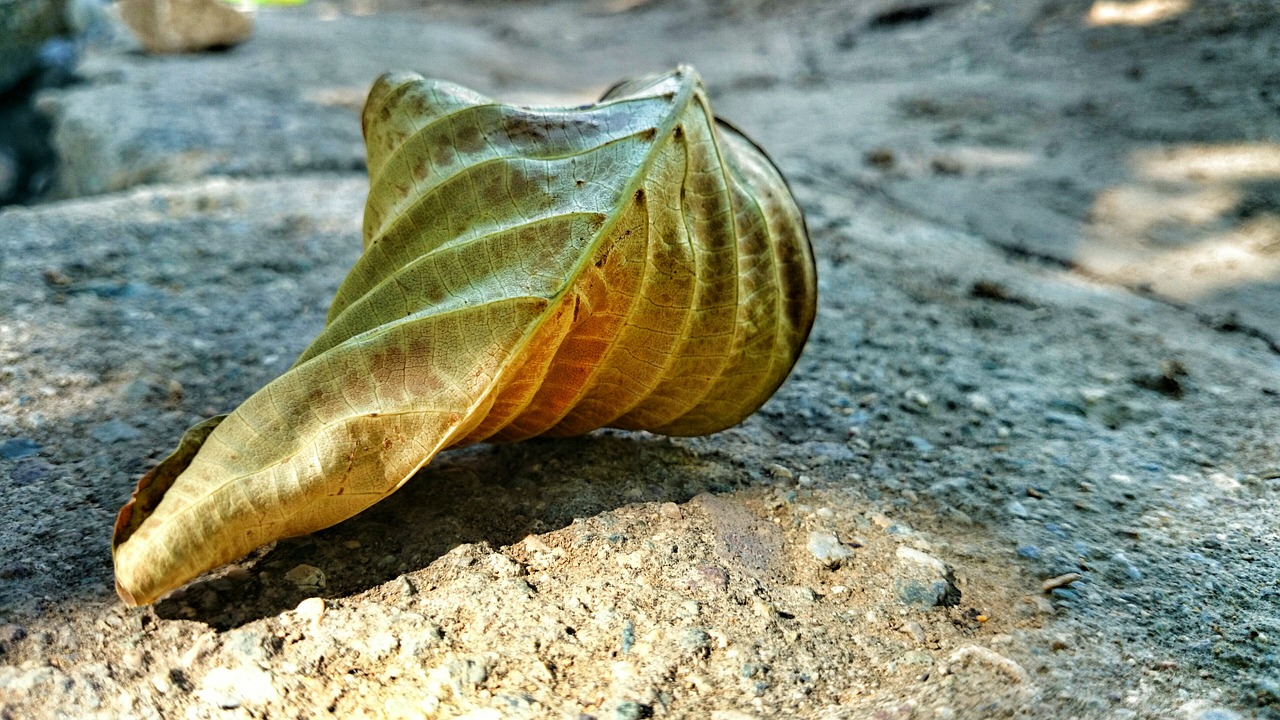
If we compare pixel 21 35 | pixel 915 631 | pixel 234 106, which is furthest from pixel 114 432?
pixel 21 35

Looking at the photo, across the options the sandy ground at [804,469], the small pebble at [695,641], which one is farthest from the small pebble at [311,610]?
the small pebble at [695,641]

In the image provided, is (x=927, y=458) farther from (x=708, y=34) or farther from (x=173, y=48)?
(x=708, y=34)

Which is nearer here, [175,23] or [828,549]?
[828,549]

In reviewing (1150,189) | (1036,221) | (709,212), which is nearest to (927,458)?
(709,212)

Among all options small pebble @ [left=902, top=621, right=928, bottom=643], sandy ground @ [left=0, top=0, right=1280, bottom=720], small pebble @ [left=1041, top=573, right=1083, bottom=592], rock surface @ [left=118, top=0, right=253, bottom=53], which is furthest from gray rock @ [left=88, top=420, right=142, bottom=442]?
rock surface @ [left=118, top=0, right=253, bottom=53]

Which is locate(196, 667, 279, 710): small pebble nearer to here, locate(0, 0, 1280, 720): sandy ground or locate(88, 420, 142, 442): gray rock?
locate(0, 0, 1280, 720): sandy ground

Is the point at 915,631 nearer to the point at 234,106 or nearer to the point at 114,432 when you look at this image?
the point at 114,432

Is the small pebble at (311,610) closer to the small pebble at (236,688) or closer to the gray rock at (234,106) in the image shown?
the small pebble at (236,688)
